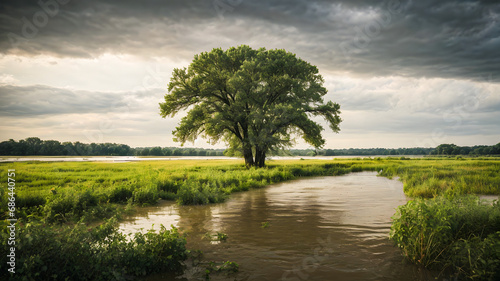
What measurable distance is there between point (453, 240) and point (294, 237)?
3931 mm

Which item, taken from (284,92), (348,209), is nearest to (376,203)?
(348,209)

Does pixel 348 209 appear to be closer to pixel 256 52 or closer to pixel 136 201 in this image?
pixel 136 201

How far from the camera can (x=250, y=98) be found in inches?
1309

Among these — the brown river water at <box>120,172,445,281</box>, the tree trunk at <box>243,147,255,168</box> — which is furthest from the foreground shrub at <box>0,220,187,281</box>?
the tree trunk at <box>243,147,255,168</box>

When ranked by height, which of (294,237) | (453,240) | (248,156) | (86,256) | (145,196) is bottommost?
(294,237)

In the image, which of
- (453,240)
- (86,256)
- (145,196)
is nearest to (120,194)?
(145,196)

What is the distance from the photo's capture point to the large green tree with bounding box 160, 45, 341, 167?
32.0m

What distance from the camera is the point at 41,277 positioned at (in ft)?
16.3

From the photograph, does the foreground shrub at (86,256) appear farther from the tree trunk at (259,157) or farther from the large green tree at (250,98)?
the tree trunk at (259,157)

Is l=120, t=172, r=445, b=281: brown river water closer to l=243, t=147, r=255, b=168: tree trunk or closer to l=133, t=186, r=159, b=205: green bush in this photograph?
l=133, t=186, r=159, b=205: green bush

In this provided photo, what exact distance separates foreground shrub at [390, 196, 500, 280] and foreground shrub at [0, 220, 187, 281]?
5.13 meters

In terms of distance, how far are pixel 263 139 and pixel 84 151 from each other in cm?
7817

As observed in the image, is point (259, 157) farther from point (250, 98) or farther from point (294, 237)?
point (294, 237)

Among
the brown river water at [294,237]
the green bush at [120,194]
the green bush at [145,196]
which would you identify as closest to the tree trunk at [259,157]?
the brown river water at [294,237]
